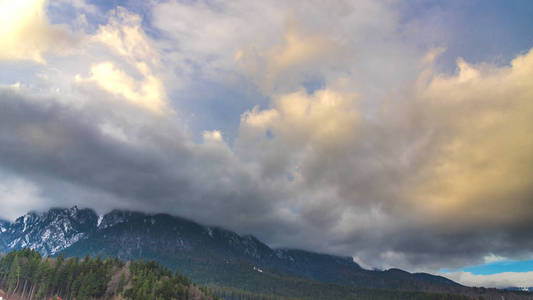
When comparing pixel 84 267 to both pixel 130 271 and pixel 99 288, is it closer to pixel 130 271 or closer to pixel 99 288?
pixel 99 288

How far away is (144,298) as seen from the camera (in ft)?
512

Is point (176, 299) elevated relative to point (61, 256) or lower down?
lower down

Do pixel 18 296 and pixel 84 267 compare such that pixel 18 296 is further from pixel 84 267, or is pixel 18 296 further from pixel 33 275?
pixel 84 267

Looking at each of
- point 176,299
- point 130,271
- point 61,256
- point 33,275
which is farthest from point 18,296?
point 176,299

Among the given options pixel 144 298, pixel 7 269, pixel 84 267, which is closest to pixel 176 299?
pixel 144 298

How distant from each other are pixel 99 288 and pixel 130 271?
24.5 meters

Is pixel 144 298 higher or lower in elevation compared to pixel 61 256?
lower

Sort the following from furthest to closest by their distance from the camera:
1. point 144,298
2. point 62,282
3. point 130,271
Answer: point 130,271
point 62,282
point 144,298

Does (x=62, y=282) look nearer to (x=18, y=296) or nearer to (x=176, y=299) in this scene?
(x=18, y=296)

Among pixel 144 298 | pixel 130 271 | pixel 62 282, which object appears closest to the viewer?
pixel 144 298

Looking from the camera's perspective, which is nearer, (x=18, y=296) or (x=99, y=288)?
(x=18, y=296)

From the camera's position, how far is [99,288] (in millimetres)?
172250

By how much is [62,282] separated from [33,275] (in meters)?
14.3

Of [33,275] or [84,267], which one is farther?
[84,267]
